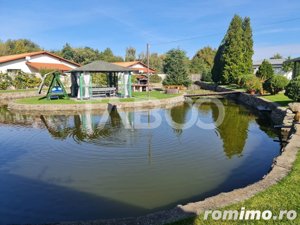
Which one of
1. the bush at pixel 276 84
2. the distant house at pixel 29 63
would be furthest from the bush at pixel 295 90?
the distant house at pixel 29 63

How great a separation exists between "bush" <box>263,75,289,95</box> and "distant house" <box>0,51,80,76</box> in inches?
1087

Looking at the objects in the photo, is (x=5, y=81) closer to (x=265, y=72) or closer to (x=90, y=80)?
(x=90, y=80)

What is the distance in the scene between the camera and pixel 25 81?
116ft

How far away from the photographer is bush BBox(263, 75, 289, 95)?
21391 mm

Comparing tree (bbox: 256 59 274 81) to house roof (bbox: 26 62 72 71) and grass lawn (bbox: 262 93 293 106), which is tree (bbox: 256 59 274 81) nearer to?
grass lawn (bbox: 262 93 293 106)

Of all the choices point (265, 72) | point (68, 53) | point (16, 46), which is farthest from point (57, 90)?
point (16, 46)

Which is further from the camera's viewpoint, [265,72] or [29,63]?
[29,63]

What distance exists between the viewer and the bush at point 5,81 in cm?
3340

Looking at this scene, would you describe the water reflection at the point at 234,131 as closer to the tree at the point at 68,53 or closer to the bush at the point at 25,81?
the bush at the point at 25,81

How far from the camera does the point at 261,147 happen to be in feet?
34.6

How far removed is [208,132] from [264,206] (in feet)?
27.7

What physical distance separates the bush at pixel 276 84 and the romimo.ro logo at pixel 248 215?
62.4 ft

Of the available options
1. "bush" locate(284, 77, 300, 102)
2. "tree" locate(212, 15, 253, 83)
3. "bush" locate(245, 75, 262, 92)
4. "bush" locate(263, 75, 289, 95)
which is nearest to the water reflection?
"bush" locate(284, 77, 300, 102)

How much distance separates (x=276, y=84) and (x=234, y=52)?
17.0 metres
